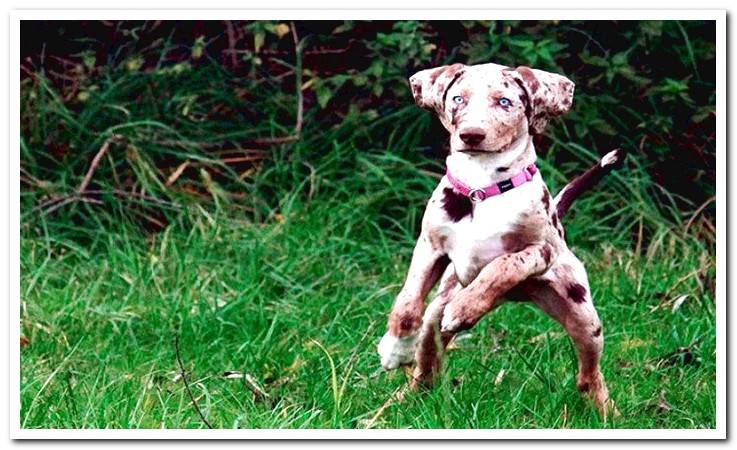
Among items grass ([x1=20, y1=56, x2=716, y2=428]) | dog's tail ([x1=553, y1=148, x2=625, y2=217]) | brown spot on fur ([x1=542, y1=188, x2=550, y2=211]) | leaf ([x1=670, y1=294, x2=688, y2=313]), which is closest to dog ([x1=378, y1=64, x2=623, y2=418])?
brown spot on fur ([x1=542, y1=188, x2=550, y2=211])

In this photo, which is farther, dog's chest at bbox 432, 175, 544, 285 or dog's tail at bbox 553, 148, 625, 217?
dog's tail at bbox 553, 148, 625, 217

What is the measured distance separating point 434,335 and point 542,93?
0.43m

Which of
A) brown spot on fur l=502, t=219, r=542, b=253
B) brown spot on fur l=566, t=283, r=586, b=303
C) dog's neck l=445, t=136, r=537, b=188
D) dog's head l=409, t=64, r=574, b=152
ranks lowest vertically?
brown spot on fur l=566, t=283, r=586, b=303

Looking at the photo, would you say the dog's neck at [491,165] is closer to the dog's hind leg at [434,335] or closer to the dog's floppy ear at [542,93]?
the dog's floppy ear at [542,93]

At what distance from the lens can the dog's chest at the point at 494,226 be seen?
2.22 metres

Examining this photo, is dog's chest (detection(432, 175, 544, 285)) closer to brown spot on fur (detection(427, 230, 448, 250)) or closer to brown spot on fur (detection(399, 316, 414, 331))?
brown spot on fur (detection(427, 230, 448, 250))

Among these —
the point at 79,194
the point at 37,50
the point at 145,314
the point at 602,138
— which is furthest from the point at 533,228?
the point at 37,50

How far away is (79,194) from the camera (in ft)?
12.2

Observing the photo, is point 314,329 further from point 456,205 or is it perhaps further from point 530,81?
point 530,81

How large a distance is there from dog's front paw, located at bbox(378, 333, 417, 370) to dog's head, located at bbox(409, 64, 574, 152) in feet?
1.02

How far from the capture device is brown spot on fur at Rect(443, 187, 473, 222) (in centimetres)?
224
